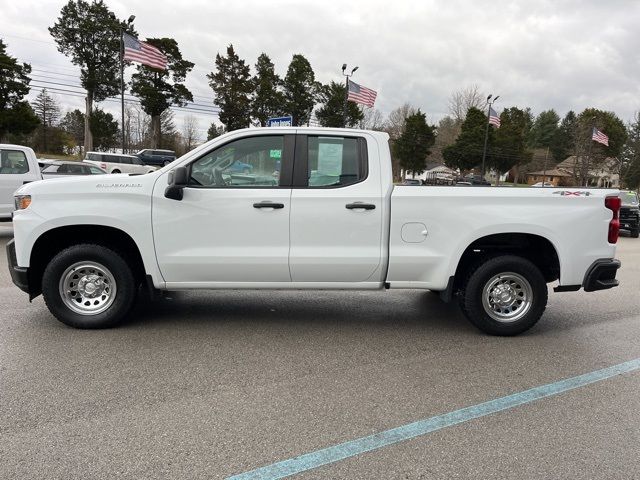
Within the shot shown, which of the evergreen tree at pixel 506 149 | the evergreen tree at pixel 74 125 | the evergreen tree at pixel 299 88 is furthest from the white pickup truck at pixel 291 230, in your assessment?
the evergreen tree at pixel 74 125

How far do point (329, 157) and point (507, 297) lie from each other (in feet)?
7.54

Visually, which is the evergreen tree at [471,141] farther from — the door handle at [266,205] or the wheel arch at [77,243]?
the wheel arch at [77,243]

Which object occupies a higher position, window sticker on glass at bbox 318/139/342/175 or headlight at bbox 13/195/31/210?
window sticker on glass at bbox 318/139/342/175

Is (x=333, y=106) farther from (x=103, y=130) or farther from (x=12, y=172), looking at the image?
(x=12, y=172)

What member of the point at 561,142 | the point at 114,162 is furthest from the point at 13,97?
the point at 561,142

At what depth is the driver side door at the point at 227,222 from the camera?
4.71 metres

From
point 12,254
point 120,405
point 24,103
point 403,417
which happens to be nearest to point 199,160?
point 12,254

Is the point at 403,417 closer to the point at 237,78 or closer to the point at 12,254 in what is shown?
the point at 12,254

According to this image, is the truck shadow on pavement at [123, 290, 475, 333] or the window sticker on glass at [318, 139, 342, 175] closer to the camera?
the window sticker on glass at [318, 139, 342, 175]

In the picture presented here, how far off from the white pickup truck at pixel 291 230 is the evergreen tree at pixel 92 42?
45.4m

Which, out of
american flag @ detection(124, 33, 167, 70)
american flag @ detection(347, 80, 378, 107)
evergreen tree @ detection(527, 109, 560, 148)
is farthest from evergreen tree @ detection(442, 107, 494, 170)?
evergreen tree @ detection(527, 109, 560, 148)

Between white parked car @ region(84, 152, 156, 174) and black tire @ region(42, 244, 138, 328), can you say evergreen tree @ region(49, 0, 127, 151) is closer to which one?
white parked car @ region(84, 152, 156, 174)

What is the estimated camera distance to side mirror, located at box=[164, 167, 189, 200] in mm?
4531

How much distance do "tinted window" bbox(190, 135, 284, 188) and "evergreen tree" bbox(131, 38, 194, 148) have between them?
46493mm
